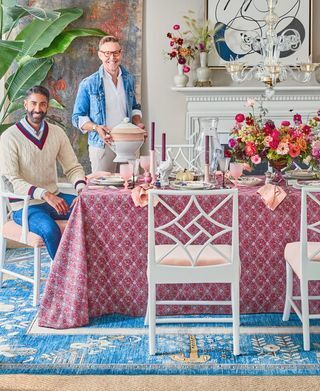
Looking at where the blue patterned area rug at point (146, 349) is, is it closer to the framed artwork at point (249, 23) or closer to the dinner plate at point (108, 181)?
the dinner plate at point (108, 181)

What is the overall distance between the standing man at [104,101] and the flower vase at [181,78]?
0.66 metres

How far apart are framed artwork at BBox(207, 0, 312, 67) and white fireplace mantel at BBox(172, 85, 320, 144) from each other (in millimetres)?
263

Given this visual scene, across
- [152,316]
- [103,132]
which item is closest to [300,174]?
[152,316]

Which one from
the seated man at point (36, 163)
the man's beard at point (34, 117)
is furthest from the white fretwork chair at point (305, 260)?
the man's beard at point (34, 117)

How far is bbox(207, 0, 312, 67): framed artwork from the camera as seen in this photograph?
632 cm

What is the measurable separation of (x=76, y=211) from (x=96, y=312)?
1.98 feet

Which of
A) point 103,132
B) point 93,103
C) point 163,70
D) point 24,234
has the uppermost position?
point 163,70

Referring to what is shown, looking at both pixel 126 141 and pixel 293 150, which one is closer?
pixel 293 150

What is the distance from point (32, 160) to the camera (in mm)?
4559

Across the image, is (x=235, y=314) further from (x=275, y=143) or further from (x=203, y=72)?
(x=203, y=72)

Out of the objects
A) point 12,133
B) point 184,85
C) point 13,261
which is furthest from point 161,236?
point 184,85

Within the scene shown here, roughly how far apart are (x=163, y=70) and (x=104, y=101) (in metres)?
0.99

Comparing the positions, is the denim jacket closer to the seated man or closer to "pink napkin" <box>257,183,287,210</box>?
the seated man

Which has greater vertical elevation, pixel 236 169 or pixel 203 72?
pixel 203 72
